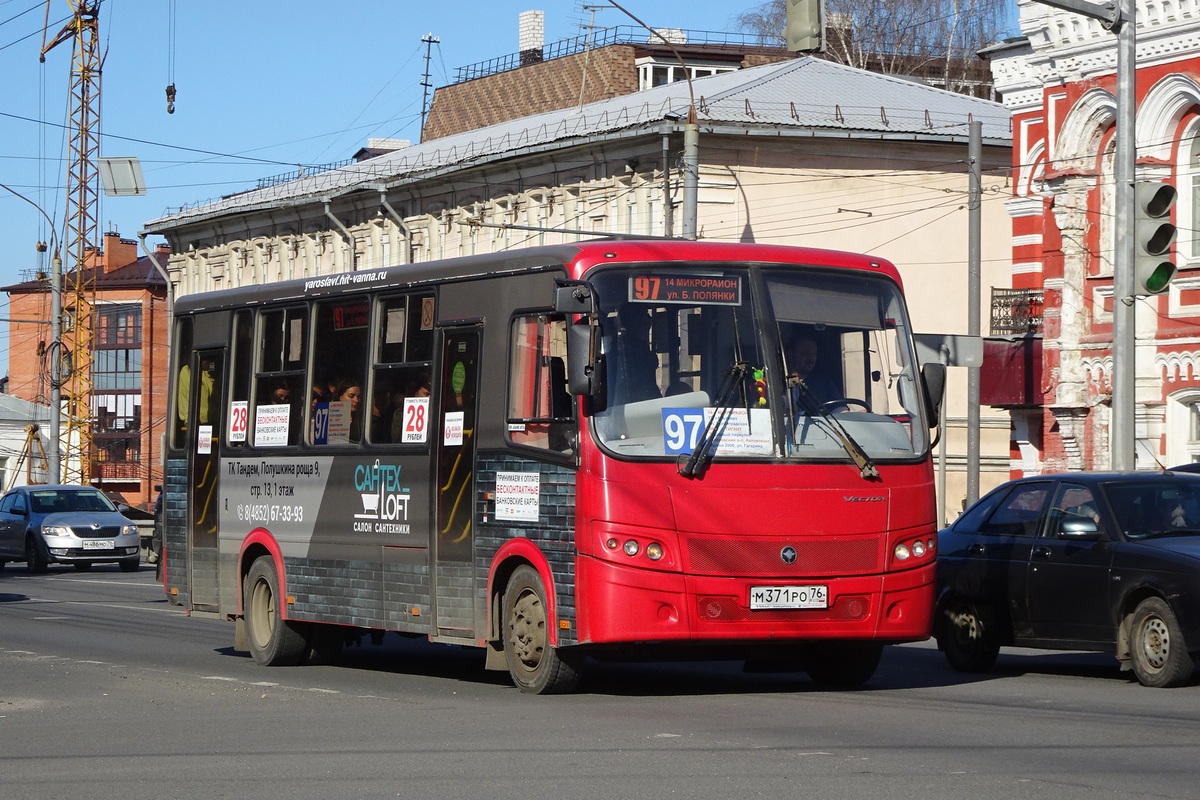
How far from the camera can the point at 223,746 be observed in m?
10.6


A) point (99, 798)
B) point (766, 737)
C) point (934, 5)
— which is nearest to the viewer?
point (99, 798)

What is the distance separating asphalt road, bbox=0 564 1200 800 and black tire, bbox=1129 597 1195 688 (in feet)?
0.44

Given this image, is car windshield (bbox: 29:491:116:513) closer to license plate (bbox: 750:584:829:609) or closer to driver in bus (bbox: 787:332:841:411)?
driver in bus (bbox: 787:332:841:411)

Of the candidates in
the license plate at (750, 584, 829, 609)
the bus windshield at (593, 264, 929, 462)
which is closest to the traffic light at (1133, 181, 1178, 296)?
the bus windshield at (593, 264, 929, 462)

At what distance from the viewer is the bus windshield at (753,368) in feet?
41.0

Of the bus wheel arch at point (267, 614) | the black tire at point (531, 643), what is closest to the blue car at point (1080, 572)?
the black tire at point (531, 643)

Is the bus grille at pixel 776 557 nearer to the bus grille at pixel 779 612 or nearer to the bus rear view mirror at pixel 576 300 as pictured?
the bus grille at pixel 779 612

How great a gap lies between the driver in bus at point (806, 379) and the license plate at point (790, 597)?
1146 millimetres

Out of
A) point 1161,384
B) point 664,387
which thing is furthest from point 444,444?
point 1161,384

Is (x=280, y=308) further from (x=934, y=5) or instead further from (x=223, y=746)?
(x=934, y=5)

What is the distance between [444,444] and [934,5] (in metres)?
64.4

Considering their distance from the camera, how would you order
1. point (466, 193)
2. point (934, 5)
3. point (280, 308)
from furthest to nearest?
point (934, 5) → point (466, 193) → point (280, 308)

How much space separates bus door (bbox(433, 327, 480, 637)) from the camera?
13.7 metres

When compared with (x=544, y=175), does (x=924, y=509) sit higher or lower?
lower
